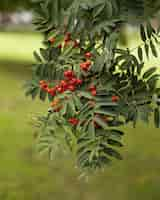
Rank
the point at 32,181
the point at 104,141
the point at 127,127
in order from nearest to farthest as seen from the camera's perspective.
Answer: the point at 104,141
the point at 32,181
the point at 127,127

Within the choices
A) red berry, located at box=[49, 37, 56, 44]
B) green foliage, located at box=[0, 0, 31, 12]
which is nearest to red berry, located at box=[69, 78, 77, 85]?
red berry, located at box=[49, 37, 56, 44]

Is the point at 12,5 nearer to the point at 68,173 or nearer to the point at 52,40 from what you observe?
the point at 68,173

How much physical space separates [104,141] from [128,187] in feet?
9.62

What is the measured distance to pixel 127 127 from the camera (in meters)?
8.02

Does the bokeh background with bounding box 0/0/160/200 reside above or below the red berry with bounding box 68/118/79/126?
below

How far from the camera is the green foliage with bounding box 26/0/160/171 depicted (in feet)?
8.00

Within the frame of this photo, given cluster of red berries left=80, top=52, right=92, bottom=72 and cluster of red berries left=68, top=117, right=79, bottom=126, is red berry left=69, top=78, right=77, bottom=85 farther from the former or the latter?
cluster of red berries left=68, top=117, right=79, bottom=126

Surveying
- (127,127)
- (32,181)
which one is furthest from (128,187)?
(127,127)

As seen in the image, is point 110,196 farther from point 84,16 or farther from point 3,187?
point 84,16

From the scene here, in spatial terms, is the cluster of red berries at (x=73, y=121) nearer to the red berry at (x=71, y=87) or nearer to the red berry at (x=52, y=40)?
the red berry at (x=71, y=87)

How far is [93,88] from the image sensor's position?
2.49 meters

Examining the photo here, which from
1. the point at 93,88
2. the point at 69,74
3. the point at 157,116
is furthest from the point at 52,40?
the point at 157,116

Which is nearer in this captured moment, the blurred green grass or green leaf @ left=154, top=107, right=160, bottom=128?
green leaf @ left=154, top=107, right=160, bottom=128

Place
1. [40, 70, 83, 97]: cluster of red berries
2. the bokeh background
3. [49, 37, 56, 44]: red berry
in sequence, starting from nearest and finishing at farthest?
[40, 70, 83, 97]: cluster of red berries < [49, 37, 56, 44]: red berry < the bokeh background
